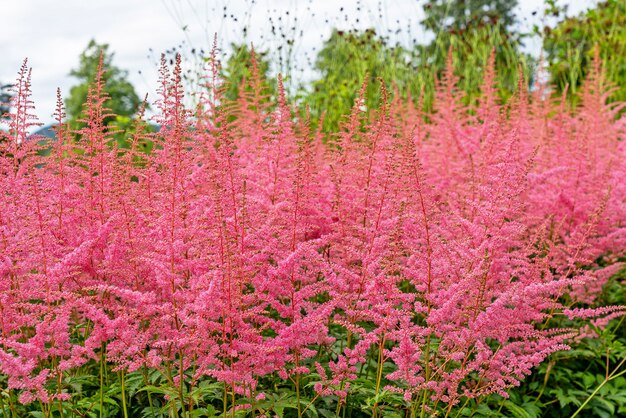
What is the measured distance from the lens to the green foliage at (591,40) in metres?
13.6

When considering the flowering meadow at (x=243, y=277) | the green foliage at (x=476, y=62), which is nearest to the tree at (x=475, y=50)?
the green foliage at (x=476, y=62)

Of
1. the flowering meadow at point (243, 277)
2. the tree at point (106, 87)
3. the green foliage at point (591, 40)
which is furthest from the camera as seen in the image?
the tree at point (106, 87)

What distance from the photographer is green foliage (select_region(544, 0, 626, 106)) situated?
44.6ft

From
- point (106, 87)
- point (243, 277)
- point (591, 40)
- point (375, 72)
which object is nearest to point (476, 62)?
point (375, 72)

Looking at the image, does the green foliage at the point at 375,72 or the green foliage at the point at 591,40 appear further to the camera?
the green foliage at the point at 591,40

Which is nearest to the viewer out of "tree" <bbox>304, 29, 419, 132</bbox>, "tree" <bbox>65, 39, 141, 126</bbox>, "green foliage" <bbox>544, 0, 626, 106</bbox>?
"tree" <bbox>304, 29, 419, 132</bbox>

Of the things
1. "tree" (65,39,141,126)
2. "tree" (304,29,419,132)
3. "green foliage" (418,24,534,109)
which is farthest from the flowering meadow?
"tree" (65,39,141,126)

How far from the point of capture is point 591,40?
15.4 meters

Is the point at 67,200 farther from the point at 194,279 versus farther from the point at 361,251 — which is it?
the point at 361,251

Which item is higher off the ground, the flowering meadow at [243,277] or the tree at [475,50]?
the tree at [475,50]

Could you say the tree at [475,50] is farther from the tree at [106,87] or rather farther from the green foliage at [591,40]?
the tree at [106,87]

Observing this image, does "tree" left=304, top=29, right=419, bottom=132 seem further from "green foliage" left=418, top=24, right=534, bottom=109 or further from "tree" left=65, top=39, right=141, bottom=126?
"tree" left=65, top=39, right=141, bottom=126

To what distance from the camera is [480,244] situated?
3600mm

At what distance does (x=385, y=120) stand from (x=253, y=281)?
4.81ft
